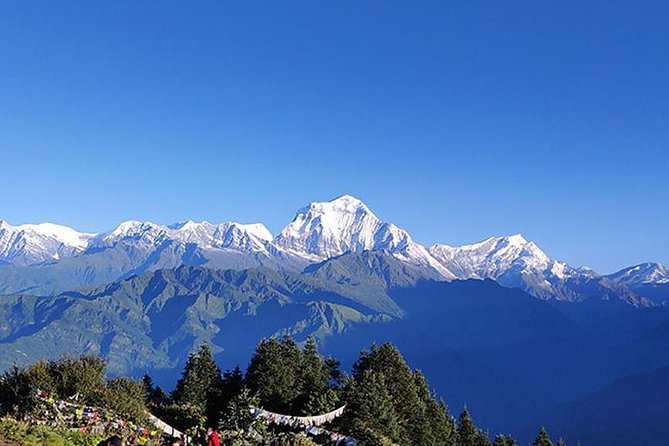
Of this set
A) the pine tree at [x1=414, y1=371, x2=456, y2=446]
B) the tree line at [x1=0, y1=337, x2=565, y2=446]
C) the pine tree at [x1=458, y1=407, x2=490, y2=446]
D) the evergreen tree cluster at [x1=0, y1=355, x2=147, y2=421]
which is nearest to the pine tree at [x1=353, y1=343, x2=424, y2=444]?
the tree line at [x1=0, y1=337, x2=565, y2=446]

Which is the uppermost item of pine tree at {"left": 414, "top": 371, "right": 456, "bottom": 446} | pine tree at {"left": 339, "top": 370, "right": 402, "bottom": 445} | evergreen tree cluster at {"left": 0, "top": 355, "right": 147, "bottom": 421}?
pine tree at {"left": 414, "top": 371, "right": 456, "bottom": 446}

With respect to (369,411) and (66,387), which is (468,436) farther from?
(66,387)

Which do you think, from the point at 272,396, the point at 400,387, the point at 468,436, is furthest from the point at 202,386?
the point at 468,436

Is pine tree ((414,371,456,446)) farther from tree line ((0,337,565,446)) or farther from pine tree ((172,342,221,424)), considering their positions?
pine tree ((172,342,221,424))

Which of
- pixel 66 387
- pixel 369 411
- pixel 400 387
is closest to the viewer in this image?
pixel 66 387

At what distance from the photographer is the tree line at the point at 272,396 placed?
1704 inches

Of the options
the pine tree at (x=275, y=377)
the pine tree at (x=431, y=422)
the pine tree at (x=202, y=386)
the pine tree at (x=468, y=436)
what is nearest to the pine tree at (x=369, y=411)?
the pine tree at (x=275, y=377)

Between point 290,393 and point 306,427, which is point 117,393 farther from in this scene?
point 290,393

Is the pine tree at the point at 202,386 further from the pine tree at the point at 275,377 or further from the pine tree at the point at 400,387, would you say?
the pine tree at the point at 400,387

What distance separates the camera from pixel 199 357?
74.6 m

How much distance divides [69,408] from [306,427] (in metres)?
18.2

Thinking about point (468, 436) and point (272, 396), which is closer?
point (272, 396)

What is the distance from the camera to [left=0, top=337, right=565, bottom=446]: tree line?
4328 centimetres

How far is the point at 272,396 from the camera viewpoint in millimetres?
66000
